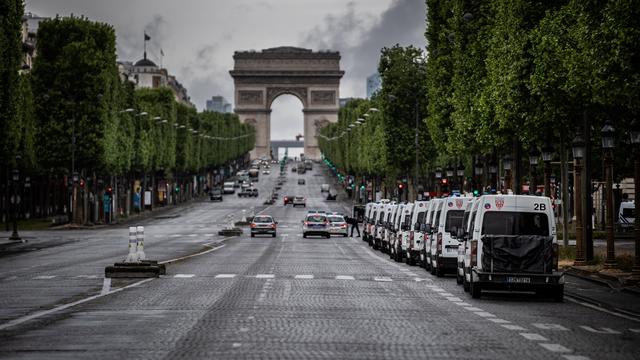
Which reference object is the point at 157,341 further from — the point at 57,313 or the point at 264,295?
the point at 264,295

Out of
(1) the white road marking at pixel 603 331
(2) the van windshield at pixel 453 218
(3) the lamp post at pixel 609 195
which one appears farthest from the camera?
(2) the van windshield at pixel 453 218

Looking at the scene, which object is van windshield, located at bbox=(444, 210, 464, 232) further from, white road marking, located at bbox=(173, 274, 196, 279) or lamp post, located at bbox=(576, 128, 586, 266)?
white road marking, located at bbox=(173, 274, 196, 279)

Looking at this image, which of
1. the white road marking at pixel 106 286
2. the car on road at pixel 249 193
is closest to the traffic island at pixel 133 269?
the white road marking at pixel 106 286

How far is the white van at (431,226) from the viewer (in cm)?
4109

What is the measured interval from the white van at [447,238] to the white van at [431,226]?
567 millimetres

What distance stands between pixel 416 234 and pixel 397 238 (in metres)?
6.77

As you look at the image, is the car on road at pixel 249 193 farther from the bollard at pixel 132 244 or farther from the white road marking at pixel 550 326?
the white road marking at pixel 550 326

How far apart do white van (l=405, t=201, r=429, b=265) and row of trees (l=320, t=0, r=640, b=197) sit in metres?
4.65

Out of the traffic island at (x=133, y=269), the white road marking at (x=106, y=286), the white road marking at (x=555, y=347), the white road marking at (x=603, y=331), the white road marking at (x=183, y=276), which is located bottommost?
the white road marking at (x=603, y=331)

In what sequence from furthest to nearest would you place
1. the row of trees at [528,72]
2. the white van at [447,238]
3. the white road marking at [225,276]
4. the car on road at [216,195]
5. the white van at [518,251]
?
the car on road at [216,195], the white van at [447,238], the white road marking at [225,276], the row of trees at [528,72], the white van at [518,251]

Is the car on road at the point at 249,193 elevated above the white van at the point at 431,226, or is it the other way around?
the car on road at the point at 249,193

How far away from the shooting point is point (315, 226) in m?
83.6

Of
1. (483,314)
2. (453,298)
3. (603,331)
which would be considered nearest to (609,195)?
(453,298)

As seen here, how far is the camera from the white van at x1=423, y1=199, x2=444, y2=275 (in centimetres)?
4109
